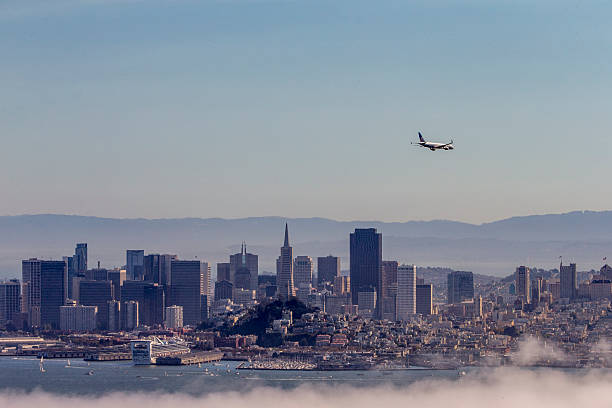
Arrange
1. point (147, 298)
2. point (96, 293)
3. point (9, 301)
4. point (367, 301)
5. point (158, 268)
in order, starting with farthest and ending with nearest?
point (158, 268), point (367, 301), point (96, 293), point (9, 301), point (147, 298)

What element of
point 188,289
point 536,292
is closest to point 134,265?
point 188,289

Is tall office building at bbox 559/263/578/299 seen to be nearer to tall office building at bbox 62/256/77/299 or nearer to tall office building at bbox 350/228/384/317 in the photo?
tall office building at bbox 350/228/384/317

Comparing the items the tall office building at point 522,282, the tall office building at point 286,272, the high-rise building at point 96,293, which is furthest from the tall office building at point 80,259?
the tall office building at point 522,282

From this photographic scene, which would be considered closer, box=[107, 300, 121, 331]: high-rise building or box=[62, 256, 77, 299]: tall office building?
box=[107, 300, 121, 331]: high-rise building

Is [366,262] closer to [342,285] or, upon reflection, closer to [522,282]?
[342,285]

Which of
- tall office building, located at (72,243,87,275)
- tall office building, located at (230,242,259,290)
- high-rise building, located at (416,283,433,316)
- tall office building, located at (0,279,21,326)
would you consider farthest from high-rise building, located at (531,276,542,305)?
tall office building, located at (72,243,87,275)
